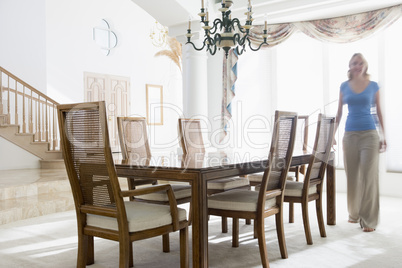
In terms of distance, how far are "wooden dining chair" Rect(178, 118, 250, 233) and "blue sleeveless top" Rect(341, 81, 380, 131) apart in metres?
1.17

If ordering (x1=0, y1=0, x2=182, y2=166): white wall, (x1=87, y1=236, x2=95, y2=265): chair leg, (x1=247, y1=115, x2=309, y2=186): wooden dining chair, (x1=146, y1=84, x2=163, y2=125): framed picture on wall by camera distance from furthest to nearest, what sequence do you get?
(x1=146, y1=84, x2=163, y2=125): framed picture on wall → (x1=0, y1=0, x2=182, y2=166): white wall → (x1=247, y1=115, x2=309, y2=186): wooden dining chair → (x1=87, y1=236, x2=95, y2=265): chair leg

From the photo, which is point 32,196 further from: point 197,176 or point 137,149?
point 197,176

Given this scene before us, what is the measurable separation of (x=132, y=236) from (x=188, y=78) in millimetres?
3848

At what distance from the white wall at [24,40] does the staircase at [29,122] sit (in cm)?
36

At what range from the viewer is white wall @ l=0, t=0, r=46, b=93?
7.75m

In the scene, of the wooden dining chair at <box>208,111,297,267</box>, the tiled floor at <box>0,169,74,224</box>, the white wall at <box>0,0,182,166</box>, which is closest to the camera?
the wooden dining chair at <box>208,111,297,267</box>

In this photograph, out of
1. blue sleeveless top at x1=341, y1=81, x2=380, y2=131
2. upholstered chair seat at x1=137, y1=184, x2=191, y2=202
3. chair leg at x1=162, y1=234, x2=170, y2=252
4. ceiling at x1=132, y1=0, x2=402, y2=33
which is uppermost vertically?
ceiling at x1=132, y1=0, x2=402, y2=33

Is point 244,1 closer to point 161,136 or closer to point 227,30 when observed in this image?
point 227,30

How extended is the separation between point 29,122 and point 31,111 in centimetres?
32

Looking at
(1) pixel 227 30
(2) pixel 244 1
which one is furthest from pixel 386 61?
(1) pixel 227 30

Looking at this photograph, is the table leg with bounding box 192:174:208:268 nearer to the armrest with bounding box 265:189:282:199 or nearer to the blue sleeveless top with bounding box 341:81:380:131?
the armrest with bounding box 265:189:282:199

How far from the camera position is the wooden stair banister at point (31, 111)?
7250 mm

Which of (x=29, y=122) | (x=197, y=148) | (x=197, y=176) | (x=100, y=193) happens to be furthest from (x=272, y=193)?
(x=29, y=122)

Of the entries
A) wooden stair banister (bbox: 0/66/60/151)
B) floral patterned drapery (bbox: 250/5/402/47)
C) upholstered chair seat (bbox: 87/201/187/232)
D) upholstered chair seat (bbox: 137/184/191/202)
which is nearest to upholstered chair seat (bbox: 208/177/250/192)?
upholstered chair seat (bbox: 137/184/191/202)
